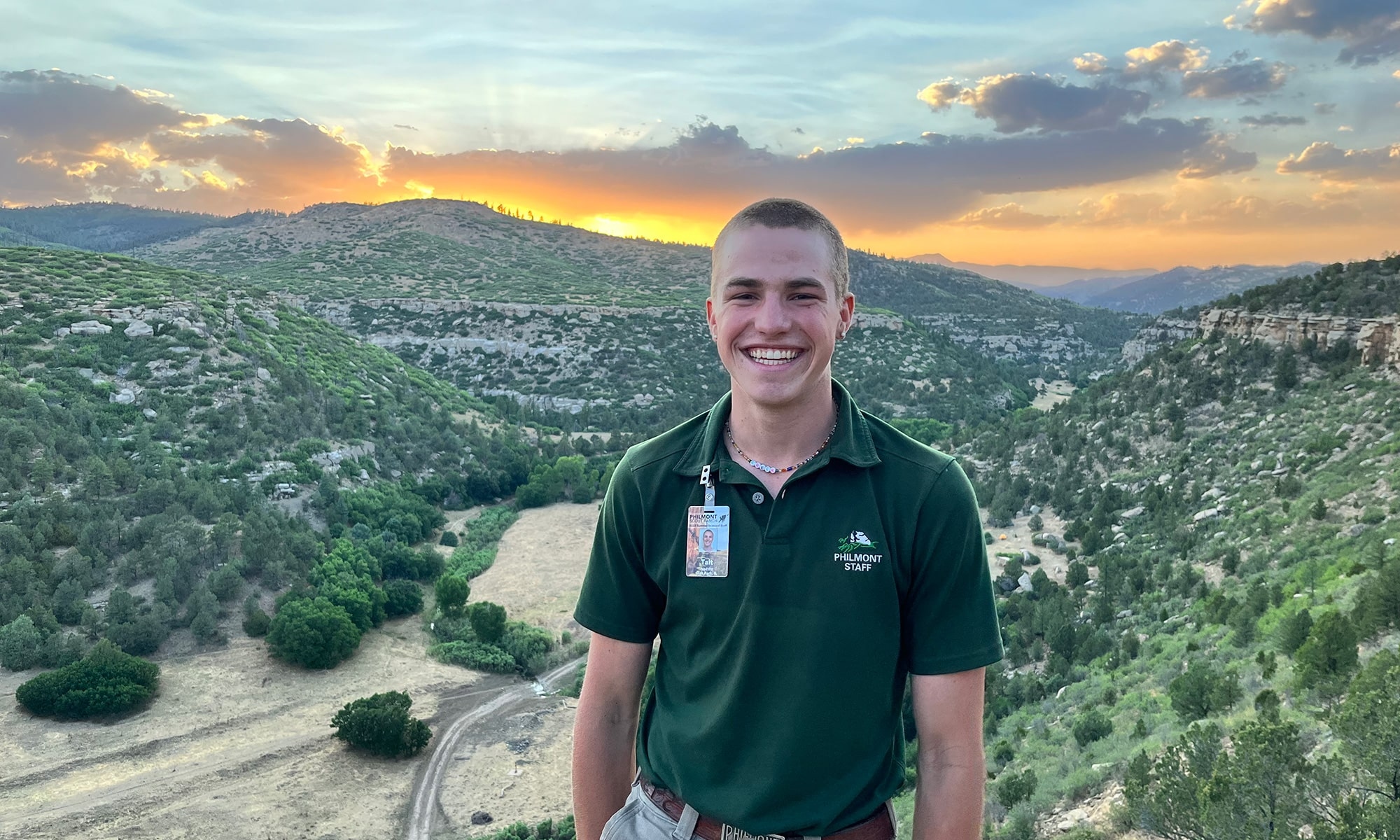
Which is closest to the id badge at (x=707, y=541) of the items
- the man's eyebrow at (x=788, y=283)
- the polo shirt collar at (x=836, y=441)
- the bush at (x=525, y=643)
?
the polo shirt collar at (x=836, y=441)

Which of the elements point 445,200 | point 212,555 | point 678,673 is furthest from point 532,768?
point 445,200

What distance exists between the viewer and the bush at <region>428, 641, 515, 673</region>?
24641 mm

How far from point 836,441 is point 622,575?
3.02 ft

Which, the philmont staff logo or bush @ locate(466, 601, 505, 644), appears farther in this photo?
bush @ locate(466, 601, 505, 644)

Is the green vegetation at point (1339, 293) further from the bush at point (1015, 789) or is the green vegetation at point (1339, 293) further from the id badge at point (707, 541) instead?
the id badge at point (707, 541)

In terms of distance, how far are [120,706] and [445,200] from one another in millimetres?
119908

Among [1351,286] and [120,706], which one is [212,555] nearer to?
[120,706]

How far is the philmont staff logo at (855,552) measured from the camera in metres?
2.63

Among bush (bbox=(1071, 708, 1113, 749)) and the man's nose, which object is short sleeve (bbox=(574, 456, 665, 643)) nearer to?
the man's nose

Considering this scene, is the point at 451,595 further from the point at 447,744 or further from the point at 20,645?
the point at 20,645

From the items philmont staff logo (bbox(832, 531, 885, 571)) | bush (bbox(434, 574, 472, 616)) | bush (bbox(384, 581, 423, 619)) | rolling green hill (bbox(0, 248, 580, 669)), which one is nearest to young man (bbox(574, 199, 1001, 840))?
philmont staff logo (bbox(832, 531, 885, 571))

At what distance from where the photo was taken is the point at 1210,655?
13.0 metres

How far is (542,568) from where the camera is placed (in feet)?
108

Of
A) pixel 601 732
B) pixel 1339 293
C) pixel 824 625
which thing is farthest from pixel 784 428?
pixel 1339 293
